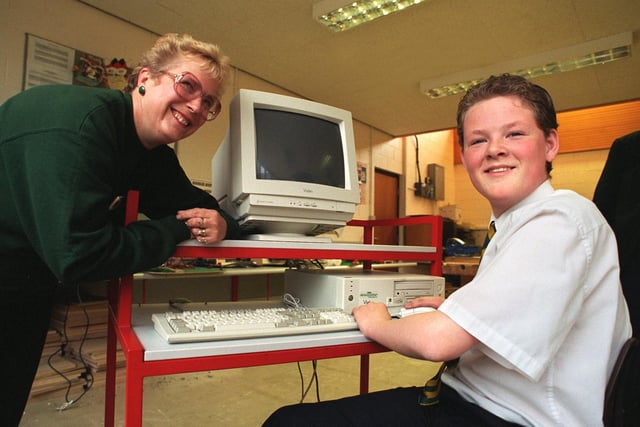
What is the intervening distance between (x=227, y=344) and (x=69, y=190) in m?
0.43

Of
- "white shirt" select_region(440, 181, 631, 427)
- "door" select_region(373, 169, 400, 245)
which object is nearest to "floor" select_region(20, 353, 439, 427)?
"white shirt" select_region(440, 181, 631, 427)

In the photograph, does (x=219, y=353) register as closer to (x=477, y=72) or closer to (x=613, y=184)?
(x=613, y=184)

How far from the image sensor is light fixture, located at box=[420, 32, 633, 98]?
3.29 m

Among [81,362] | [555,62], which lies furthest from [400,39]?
[81,362]

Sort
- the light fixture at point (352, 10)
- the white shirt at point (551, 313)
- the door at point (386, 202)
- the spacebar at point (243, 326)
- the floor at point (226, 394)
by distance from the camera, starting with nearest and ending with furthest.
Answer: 1. the white shirt at point (551, 313)
2. the spacebar at point (243, 326)
3. the floor at point (226, 394)
4. the light fixture at point (352, 10)
5. the door at point (386, 202)

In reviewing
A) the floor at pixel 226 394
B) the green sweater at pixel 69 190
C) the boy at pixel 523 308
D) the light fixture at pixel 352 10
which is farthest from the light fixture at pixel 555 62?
the green sweater at pixel 69 190

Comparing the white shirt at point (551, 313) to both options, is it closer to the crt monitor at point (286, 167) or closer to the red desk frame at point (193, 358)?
the red desk frame at point (193, 358)

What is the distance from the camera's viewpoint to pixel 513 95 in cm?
86

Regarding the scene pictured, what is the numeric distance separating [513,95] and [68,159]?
93cm

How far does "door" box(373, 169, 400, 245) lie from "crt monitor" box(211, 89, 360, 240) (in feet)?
14.7

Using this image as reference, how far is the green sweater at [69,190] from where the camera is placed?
736mm

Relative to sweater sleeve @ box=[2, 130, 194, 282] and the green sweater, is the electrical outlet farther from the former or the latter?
sweater sleeve @ box=[2, 130, 194, 282]

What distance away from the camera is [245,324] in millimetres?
895

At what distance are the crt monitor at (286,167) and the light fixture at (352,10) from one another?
73.8 inches
